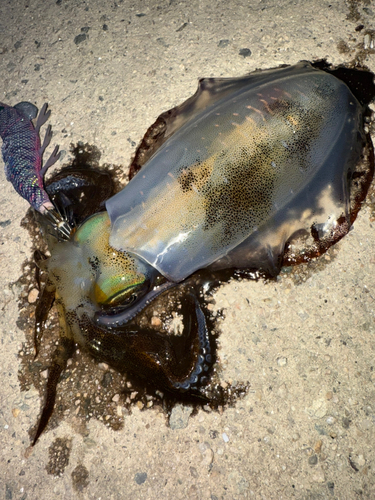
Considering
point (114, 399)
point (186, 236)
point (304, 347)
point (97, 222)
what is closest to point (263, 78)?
point (186, 236)

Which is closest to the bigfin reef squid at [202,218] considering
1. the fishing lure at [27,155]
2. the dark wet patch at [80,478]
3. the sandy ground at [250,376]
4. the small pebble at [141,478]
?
the fishing lure at [27,155]

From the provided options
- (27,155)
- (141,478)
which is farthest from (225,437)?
(27,155)

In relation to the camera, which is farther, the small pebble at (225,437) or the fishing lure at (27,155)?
the fishing lure at (27,155)

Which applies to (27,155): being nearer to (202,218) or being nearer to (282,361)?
(202,218)

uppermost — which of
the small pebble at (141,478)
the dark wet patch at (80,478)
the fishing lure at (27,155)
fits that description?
the fishing lure at (27,155)

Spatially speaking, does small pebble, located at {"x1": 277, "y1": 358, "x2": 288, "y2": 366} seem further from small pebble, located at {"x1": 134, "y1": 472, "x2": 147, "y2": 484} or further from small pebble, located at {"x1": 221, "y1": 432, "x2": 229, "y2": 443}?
small pebble, located at {"x1": 134, "y1": 472, "x2": 147, "y2": 484}

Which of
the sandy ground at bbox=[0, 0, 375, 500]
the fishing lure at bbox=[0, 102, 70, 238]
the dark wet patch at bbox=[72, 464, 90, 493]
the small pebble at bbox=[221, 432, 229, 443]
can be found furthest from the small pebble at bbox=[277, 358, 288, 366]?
the fishing lure at bbox=[0, 102, 70, 238]

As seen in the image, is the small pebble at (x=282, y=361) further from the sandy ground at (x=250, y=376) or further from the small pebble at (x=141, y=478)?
the small pebble at (x=141, y=478)
